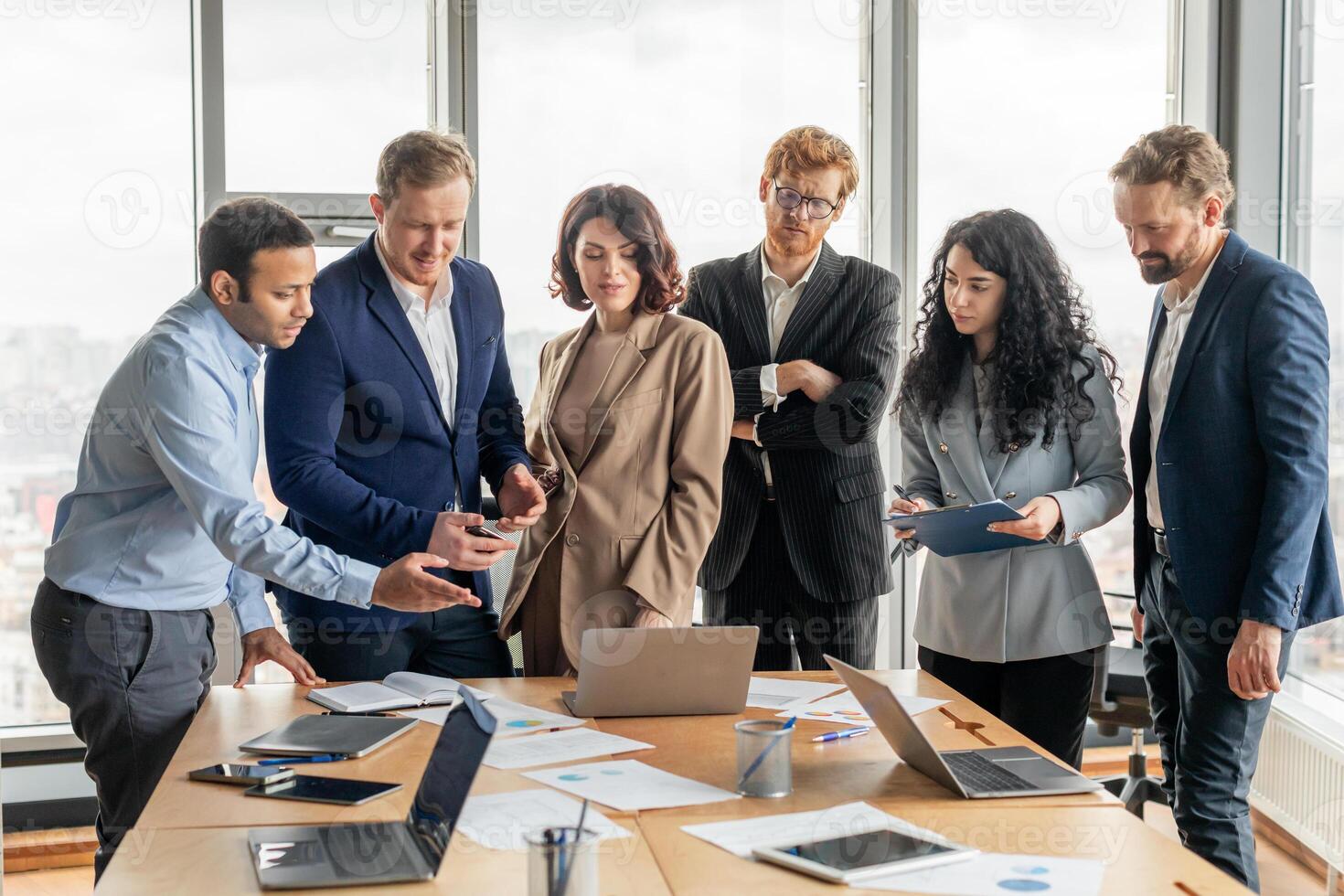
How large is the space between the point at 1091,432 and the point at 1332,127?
1653 millimetres

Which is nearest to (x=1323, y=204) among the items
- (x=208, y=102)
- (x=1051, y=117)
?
(x=1051, y=117)

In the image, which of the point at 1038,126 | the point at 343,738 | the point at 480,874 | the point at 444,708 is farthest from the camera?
the point at 1038,126

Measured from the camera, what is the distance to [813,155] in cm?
293

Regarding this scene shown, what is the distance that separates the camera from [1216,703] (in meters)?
2.35

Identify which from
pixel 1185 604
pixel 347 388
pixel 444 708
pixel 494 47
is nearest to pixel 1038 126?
pixel 494 47

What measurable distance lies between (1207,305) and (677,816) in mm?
1521

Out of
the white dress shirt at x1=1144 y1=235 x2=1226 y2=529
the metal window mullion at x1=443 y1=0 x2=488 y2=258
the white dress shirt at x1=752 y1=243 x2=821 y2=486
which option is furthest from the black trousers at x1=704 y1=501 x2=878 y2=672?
the metal window mullion at x1=443 y1=0 x2=488 y2=258

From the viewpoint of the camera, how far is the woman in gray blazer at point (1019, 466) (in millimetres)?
2512

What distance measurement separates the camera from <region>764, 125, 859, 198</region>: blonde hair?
2.94 metres

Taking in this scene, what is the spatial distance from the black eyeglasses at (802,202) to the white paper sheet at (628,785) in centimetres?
159

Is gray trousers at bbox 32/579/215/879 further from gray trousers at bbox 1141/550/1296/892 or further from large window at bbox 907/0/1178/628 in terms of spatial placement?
large window at bbox 907/0/1178/628

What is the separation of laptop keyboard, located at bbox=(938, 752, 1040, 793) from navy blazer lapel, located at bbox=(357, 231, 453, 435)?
128 centimetres

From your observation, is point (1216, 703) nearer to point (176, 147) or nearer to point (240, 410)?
point (240, 410)

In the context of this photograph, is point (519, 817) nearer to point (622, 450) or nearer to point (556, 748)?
point (556, 748)
